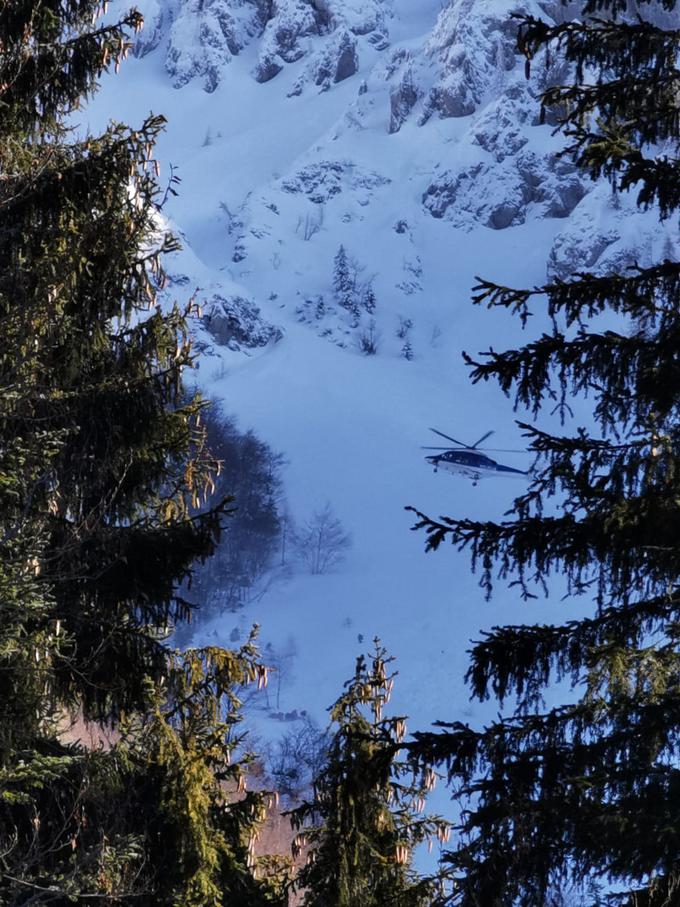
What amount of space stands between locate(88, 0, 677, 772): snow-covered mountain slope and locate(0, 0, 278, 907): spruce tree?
136 ft

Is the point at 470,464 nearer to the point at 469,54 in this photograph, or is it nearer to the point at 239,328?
the point at 239,328

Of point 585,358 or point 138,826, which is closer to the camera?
point 585,358

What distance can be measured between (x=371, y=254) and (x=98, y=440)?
4795 inches

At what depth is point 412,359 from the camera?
104 metres

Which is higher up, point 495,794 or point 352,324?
point 352,324

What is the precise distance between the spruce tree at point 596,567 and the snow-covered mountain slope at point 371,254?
4275 cm

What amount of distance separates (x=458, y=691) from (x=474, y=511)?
1958cm

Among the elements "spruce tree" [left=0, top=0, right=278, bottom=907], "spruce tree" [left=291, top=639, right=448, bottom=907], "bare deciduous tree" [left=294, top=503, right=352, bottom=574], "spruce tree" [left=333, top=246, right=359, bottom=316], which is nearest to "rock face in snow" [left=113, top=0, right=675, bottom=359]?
"spruce tree" [left=333, top=246, right=359, bottom=316]

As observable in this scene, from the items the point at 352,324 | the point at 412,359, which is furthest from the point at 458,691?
the point at 352,324

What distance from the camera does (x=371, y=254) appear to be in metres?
126

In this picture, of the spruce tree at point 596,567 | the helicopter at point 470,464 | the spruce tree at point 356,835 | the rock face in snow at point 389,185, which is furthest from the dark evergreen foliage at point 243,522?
the spruce tree at point 596,567

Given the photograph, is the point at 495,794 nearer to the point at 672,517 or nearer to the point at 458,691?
the point at 672,517

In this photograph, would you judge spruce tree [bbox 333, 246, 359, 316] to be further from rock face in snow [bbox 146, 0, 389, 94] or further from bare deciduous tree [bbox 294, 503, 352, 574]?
rock face in snow [bbox 146, 0, 389, 94]

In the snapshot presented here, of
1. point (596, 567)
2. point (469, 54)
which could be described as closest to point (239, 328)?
point (469, 54)
